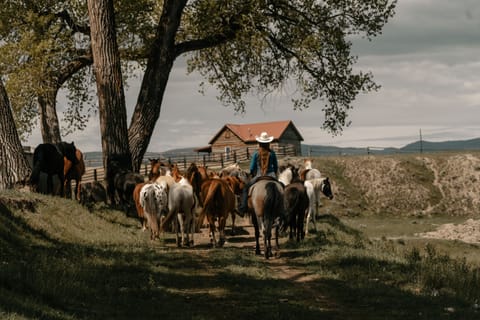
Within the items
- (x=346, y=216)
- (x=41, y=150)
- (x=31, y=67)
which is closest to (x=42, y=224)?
(x=41, y=150)

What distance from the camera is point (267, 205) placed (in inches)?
643

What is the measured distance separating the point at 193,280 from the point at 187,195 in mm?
6064

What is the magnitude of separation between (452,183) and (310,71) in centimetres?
3915

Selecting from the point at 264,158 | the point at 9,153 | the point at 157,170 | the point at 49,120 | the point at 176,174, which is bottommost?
the point at 176,174

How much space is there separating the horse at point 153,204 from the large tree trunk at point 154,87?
22.7 ft

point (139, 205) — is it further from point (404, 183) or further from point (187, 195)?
point (404, 183)

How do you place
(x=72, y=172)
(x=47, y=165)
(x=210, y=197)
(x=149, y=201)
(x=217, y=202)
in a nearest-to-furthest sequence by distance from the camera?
(x=210, y=197) < (x=217, y=202) < (x=149, y=201) < (x=47, y=165) < (x=72, y=172)

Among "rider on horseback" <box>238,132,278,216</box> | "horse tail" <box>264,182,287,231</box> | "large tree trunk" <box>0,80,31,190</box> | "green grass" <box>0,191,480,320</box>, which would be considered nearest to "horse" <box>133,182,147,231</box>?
"green grass" <box>0,191,480,320</box>

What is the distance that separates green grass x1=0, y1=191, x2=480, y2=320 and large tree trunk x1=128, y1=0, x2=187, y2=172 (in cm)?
805

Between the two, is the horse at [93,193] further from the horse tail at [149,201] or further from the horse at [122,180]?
the horse tail at [149,201]

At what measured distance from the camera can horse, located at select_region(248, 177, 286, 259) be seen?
16.4 meters

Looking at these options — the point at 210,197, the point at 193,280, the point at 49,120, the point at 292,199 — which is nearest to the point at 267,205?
Result: the point at 210,197

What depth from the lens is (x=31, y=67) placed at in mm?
30344

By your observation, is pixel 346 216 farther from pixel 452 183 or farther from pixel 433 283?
pixel 433 283
